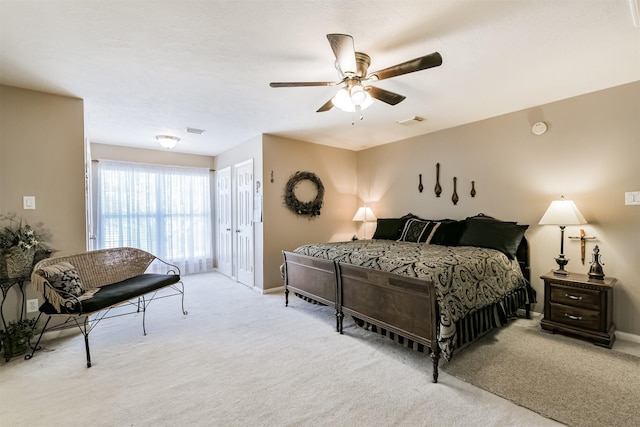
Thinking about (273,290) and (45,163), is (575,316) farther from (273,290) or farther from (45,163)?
(45,163)

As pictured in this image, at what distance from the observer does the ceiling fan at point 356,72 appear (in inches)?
70.1

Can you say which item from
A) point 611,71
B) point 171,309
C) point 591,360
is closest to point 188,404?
point 171,309

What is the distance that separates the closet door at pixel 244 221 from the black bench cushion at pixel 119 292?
60.9 inches

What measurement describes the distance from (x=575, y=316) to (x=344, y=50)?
3222mm

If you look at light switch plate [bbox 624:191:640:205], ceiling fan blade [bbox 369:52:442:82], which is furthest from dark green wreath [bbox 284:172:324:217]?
light switch plate [bbox 624:191:640:205]

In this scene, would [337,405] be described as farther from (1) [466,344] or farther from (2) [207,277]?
(2) [207,277]

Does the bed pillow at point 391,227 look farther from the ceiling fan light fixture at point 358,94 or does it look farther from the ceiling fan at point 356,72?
the ceiling fan light fixture at point 358,94

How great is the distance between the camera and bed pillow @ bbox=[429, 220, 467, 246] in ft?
12.3

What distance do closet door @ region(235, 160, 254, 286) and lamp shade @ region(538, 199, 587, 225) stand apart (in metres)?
3.98

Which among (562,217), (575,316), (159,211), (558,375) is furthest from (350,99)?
(159,211)

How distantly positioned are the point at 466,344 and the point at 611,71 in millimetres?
2785

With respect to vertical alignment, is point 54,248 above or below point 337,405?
above

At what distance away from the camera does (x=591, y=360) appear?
2367 mm

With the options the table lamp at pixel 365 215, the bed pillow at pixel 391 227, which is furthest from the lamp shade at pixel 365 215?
the bed pillow at pixel 391 227
